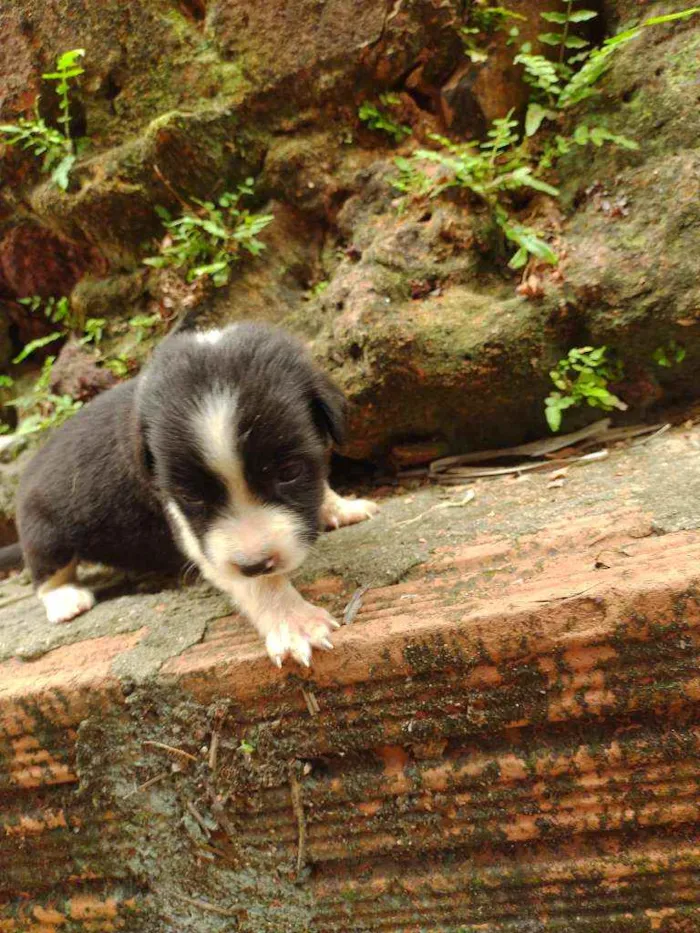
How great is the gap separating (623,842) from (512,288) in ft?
8.89

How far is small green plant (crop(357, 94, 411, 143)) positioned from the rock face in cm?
6

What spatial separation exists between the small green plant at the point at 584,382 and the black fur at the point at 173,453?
51.5 inches

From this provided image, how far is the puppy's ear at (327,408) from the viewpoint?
2394 mm

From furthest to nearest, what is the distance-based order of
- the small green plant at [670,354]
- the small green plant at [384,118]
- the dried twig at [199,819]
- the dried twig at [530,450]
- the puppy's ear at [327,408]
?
the small green plant at [384,118]
the dried twig at [530,450]
the small green plant at [670,354]
the puppy's ear at [327,408]
the dried twig at [199,819]

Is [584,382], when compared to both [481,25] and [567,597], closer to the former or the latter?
[567,597]

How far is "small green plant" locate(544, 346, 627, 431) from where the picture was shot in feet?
10.1

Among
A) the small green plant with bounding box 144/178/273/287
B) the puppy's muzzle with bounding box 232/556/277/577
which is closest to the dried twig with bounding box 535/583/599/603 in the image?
the puppy's muzzle with bounding box 232/556/277/577

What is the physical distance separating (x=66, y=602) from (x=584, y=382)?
2935mm

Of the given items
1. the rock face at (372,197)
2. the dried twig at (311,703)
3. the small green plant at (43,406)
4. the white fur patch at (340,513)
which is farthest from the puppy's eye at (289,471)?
the small green plant at (43,406)

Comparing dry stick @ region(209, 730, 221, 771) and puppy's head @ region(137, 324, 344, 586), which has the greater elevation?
puppy's head @ region(137, 324, 344, 586)

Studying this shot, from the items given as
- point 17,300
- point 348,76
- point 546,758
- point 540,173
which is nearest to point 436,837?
point 546,758

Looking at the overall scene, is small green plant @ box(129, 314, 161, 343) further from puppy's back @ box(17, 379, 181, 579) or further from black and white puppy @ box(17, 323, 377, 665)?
black and white puppy @ box(17, 323, 377, 665)

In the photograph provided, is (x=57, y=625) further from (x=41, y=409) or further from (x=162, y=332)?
(x=41, y=409)

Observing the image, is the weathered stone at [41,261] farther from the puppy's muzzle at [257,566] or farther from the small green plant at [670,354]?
the small green plant at [670,354]
